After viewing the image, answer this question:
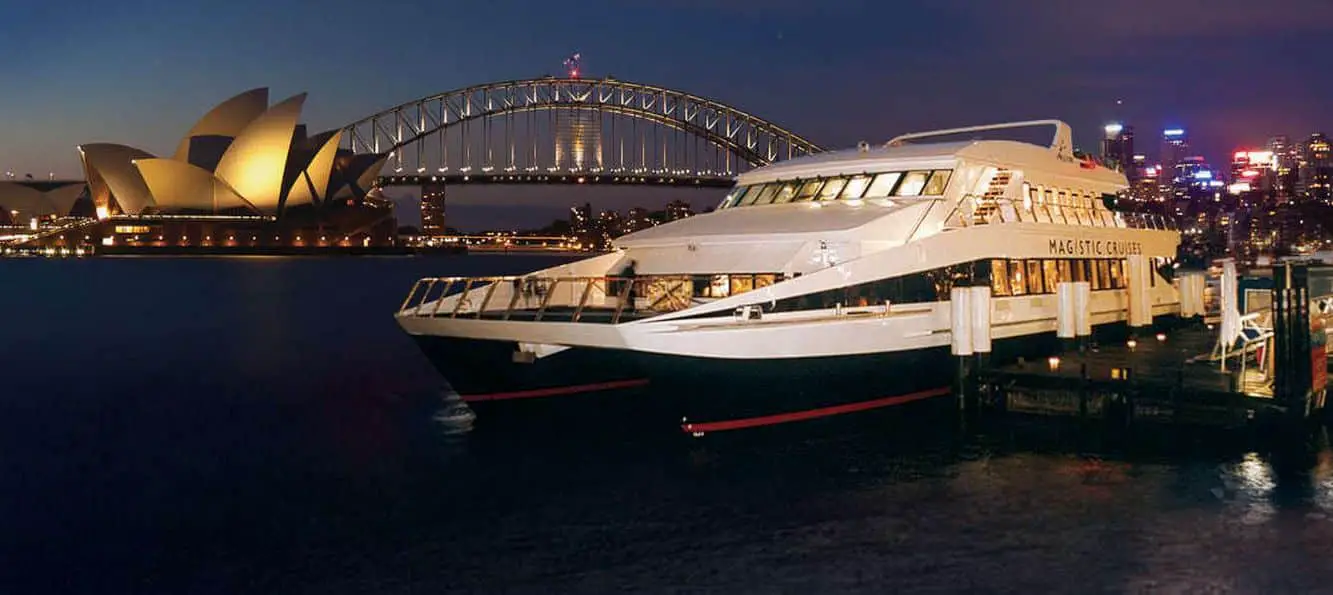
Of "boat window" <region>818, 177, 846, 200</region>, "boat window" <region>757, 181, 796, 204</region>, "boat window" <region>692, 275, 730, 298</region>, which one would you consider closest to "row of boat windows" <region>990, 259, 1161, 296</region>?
"boat window" <region>818, 177, 846, 200</region>

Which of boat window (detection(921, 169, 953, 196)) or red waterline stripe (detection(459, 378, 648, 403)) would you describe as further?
boat window (detection(921, 169, 953, 196))

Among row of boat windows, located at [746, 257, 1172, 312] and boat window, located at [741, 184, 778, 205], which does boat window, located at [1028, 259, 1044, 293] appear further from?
boat window, located at [741, 184, 778, 205]

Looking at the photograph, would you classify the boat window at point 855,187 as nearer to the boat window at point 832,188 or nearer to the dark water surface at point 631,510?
the boat window at point 832,188

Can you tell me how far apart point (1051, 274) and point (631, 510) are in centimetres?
1223

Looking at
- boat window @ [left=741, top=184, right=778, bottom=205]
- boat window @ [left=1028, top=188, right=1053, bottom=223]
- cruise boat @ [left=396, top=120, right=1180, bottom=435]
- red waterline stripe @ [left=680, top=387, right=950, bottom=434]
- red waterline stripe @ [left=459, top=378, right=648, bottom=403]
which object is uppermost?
boat window @ [left=741, top=184, right=778, bottom=205]

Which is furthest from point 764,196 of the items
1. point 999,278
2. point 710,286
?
point 999,278

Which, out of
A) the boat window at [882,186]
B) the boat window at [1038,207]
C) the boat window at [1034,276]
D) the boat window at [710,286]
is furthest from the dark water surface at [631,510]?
the boat window at [1038,207]

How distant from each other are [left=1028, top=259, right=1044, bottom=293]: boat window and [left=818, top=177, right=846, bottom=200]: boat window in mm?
4161

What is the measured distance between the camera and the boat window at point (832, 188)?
902 inches

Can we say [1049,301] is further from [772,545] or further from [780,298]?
[772,545]

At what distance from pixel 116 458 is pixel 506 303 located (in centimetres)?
778

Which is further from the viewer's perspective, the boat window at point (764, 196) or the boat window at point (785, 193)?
the boat window at point (764, 196)

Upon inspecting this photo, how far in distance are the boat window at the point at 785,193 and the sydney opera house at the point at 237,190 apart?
124966 millimetres

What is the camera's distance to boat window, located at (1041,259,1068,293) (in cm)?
2408
